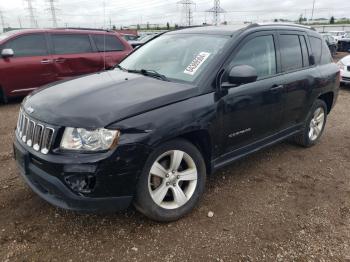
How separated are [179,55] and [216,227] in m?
1.83

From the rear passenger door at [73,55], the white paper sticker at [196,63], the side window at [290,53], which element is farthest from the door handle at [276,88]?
the rear passenger door at [73,55]

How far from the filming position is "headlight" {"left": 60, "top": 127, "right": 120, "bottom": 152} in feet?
8.26

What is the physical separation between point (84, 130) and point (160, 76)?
3.85 feet

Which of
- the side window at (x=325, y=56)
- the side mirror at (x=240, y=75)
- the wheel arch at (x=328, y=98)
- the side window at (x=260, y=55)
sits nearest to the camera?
the side mirror at (x=240, y=75)

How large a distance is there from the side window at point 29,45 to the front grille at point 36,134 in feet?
16.4

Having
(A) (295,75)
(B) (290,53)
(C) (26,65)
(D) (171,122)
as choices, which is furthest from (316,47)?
(C) (26,65)

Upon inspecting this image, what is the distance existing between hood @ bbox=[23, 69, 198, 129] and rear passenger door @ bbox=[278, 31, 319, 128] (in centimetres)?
160

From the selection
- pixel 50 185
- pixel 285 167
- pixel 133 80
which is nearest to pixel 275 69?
pixel 285 167

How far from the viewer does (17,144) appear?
9.91ft

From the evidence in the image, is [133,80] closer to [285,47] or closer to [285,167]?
[285,47]

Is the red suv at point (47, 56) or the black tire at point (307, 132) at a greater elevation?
the red suv at point (47, 56)

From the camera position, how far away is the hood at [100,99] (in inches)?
102

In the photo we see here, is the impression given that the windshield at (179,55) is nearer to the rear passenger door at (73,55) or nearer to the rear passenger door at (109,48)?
the rear passenger door at (73,55)

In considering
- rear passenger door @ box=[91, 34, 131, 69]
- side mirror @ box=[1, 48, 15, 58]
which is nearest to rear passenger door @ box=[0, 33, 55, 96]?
side mirror @ box=[1, 48, 15, 58]
